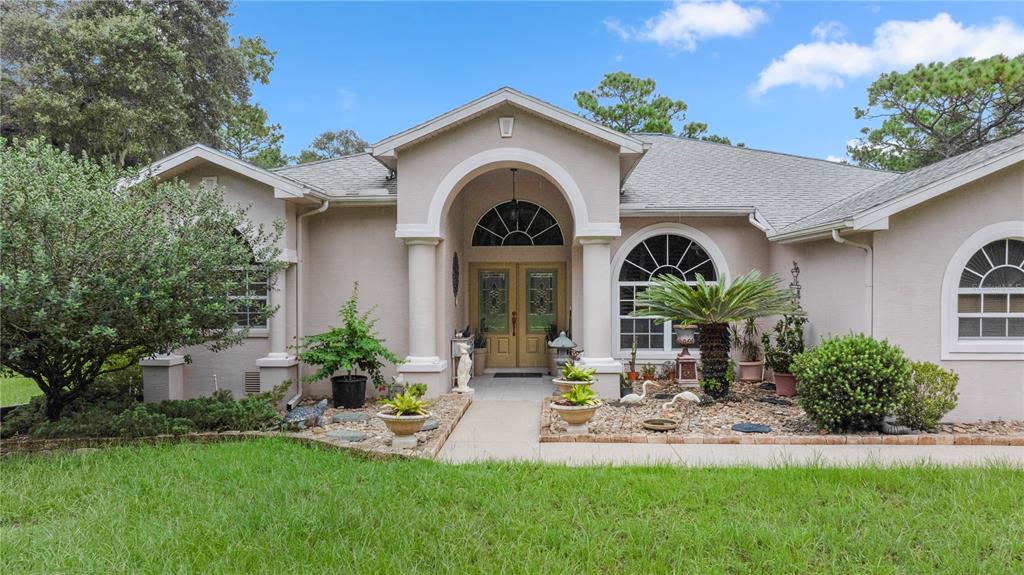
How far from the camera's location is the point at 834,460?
6.30 meters

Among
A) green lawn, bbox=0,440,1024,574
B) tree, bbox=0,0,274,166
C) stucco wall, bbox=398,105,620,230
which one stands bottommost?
green lawn, bbox=0,440,1024,574

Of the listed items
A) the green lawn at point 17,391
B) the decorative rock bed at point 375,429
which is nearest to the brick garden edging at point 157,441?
the decorative rock bed at point 375,429

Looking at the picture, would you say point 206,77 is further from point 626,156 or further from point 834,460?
point 834,460

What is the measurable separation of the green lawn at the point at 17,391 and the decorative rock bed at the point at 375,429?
6.95 meters

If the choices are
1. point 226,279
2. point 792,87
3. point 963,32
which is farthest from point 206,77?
point 963,32

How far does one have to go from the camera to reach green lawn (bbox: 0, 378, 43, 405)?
11.2 m

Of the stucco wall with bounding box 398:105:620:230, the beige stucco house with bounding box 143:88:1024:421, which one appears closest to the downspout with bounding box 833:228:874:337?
the beige stucco house with bounding box 143:88:1024:421

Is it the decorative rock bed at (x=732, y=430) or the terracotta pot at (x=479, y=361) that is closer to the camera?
the decorative rock bed at (x=732, y=430)

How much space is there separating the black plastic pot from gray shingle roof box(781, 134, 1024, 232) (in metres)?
7.71

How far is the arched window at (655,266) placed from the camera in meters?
11.5

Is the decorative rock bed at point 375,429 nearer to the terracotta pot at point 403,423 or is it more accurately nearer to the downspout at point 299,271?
the terracotta pot at point 403,423

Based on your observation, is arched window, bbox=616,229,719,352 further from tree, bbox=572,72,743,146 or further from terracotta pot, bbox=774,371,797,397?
tree, bbox=572,72,743,146

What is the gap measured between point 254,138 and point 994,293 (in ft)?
104

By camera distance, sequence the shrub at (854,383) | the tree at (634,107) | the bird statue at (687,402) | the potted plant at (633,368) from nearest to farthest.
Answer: the shrub at (854,383), the bird statue at (687,402), the potted plant at (633,368), the tree at (634,107)
